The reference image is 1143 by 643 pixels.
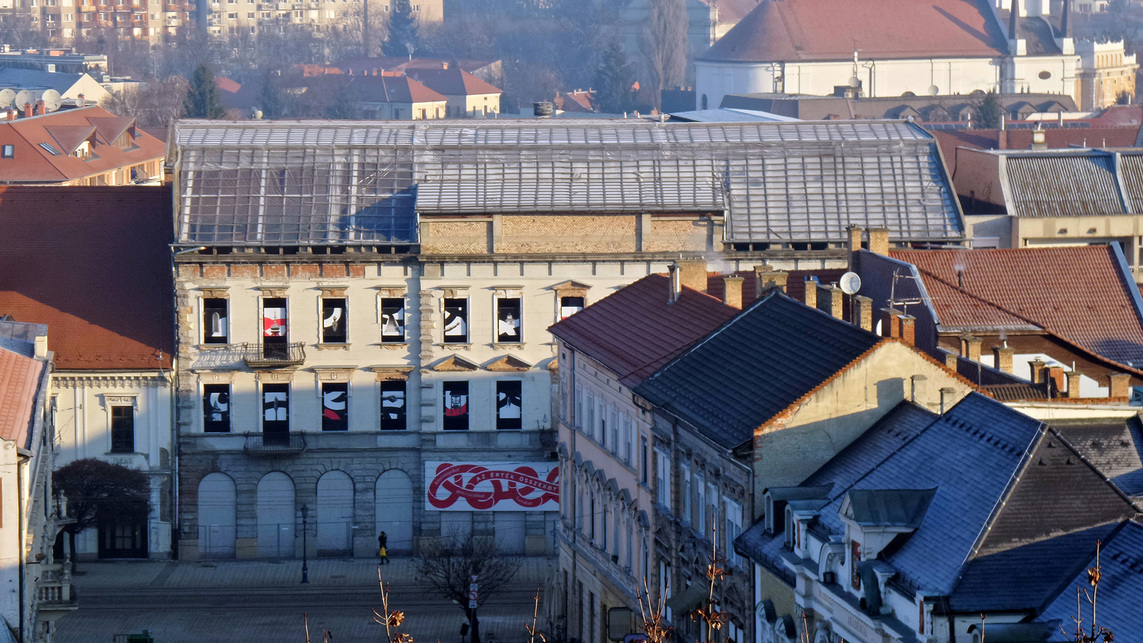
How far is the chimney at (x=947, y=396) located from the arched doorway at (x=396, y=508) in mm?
33629

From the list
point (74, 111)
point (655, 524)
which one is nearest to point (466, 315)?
point (655, 524)

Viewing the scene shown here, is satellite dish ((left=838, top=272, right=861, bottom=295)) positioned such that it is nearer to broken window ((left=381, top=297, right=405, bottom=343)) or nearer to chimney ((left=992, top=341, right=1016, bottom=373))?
chimney ((left=992, top=341, right=1016, bottom=373))

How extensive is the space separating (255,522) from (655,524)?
2608cm

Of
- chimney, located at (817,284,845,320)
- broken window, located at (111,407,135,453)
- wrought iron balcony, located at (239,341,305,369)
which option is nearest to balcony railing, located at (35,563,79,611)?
chimney, located at (817,284,845,320)

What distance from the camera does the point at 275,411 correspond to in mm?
75250

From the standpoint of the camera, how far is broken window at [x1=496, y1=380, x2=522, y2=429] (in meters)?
75.3

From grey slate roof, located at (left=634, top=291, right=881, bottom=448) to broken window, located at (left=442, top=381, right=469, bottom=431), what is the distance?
77.6 feet

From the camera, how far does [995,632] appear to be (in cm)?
3497

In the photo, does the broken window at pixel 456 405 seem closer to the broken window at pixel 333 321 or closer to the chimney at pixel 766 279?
the broken window at pixel 333 321

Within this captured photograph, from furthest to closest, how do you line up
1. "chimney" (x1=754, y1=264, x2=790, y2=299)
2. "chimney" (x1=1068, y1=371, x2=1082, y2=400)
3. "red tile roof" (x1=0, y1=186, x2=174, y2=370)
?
"red tile roof" (x1=0, y1=186, x2=174, y2=370) → "chimney" (x1=754, y1=264, x2=790, y2=299) → "chimney" (x1=1068, y1=371, x2=1082, y2=400)

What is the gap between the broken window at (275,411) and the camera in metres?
75.2

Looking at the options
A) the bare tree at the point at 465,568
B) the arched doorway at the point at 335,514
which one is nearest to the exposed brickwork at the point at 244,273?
the arched doorway at the point at 335,514

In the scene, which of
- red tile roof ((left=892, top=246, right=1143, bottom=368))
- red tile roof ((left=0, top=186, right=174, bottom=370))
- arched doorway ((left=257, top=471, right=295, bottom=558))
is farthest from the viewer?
arched doorway ((left=257, top=471, right=295, bottom=558))

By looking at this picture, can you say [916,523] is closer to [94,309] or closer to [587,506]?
[587,506]
